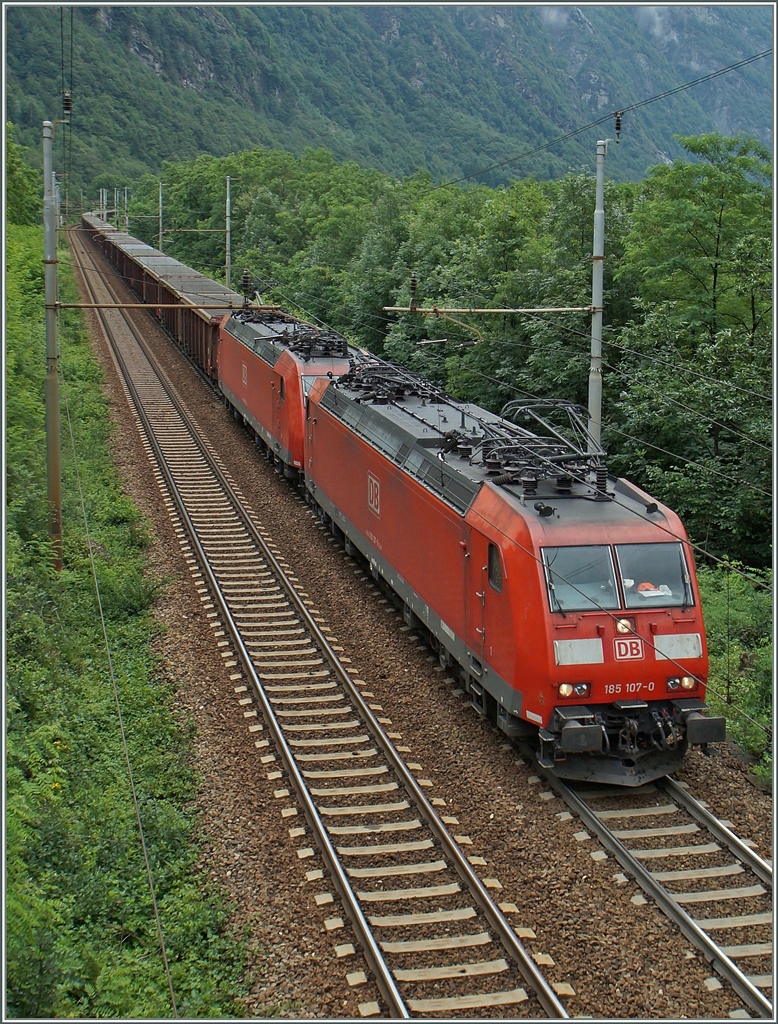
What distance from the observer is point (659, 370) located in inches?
842

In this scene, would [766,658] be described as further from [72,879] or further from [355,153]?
[355,153]

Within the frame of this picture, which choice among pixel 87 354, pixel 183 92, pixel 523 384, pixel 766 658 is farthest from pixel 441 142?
pixel 766 658

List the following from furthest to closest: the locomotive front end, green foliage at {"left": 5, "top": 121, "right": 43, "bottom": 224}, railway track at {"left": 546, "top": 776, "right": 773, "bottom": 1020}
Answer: green foliage at {"left": 5, "top": 121, "right": 43, "bottom": 224} < the locomotive front end < railway track at {"left": 546, "top": 776, "right": 773, "bottom": 1020}

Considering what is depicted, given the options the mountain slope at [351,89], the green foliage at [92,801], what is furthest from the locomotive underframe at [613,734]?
the mountain slope at [351,89]

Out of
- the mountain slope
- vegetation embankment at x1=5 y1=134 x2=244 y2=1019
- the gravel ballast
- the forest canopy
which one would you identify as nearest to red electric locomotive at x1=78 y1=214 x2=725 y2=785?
the gravel ballast

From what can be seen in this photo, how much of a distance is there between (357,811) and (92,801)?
2.84m

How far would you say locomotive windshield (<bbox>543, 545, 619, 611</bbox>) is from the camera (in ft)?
38.8

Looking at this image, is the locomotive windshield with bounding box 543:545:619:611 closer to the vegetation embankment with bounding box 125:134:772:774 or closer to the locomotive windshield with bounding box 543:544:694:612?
the locomotive windshield with bounding box 543:544:694:612

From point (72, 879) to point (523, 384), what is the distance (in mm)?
18586

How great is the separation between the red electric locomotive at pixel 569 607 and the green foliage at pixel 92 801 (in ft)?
12.6

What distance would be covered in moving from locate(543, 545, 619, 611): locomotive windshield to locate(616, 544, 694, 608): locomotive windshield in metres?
0.18

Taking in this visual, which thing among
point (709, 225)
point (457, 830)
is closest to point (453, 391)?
point (709, 225)

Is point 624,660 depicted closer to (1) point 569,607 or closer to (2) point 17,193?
(1) point 569,607

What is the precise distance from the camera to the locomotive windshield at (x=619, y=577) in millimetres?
11859
